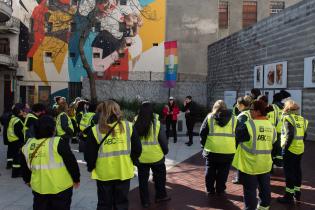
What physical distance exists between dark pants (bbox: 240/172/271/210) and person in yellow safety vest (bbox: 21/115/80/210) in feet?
8.20

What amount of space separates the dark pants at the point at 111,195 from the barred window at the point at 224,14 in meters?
31.4

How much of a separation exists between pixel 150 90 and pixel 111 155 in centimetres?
2435

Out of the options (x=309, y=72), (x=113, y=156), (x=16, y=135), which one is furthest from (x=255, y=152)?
(x=309, y=72)

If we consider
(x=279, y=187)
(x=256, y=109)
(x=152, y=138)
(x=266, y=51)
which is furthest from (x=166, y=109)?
(x=256, y=109)

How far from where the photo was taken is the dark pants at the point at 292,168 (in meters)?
6.80

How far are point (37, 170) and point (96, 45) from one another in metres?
30.1

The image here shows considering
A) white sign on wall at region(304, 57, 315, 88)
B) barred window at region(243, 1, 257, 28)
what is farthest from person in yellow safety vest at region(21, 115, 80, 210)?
barred window at region(243, 1, 257, 28)

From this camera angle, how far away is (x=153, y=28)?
34.2 meters

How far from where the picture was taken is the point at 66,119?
9.48m

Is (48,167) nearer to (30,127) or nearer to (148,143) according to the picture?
(148,143)

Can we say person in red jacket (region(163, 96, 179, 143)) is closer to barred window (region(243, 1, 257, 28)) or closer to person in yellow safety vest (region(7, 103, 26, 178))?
person in yellow safety vest (region(7, 103, 26, 178))

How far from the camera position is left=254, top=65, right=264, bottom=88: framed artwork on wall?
61.6 ft

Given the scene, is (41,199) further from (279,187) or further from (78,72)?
(78,72)

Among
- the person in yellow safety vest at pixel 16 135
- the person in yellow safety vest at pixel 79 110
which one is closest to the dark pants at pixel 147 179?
the person in yellow safety vest at pixel 16 135
